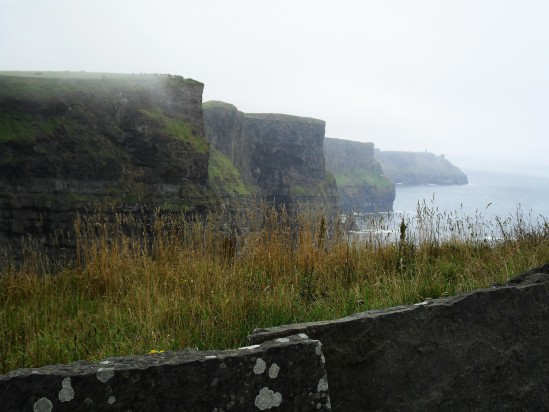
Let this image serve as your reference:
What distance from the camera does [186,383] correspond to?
6.06 ft

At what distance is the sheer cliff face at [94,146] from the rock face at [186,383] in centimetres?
6103

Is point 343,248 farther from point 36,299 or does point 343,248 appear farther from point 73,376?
point 73,376

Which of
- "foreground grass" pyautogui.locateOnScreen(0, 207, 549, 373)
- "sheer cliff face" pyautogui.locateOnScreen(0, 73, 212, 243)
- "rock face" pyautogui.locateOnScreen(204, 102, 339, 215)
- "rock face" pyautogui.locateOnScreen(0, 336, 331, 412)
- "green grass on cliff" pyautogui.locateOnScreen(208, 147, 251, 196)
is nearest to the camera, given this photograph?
"rock face" pyautogui.locateOnScreen(0, 336, 331, 412)

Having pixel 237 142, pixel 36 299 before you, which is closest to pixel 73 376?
pixel 36 299

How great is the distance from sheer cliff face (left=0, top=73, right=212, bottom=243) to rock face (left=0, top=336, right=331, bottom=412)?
200 feet

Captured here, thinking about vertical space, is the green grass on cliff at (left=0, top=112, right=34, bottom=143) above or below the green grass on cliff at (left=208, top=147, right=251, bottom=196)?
above

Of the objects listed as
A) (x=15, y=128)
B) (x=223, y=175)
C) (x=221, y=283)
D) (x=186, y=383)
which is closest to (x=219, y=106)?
(x=223, y=175)

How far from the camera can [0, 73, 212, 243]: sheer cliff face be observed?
70.8m

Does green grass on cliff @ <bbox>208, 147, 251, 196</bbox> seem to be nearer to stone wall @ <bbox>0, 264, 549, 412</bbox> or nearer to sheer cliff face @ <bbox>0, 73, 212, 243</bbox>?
sheer cliff face @ <bbox>0, 73, 212, 243</bbox>

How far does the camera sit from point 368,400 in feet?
7.73

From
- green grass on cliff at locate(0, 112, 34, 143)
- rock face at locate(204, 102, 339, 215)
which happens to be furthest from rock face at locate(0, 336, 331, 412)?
rock face at locate(204, 102, 339, 215)

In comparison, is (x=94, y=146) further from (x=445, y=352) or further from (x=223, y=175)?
(x=445, y=352)

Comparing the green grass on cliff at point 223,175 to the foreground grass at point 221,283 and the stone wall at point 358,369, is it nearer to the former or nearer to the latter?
the foreground grass at point 221,283

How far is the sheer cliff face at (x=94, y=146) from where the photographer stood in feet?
232
